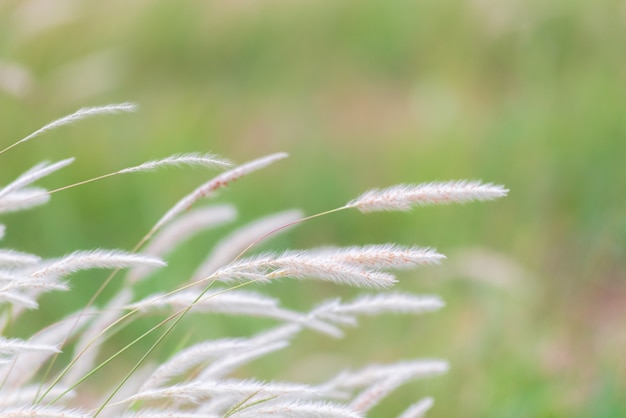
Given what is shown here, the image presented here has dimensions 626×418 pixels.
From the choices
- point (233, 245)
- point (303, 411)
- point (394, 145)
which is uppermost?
point (394, 145)

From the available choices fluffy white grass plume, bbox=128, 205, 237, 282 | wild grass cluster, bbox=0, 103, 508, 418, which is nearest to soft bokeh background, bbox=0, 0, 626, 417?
fluffy white grass plume, bbox=128, 205, 237, 282

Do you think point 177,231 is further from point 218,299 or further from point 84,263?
point 84,263

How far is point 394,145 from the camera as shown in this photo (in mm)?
4426

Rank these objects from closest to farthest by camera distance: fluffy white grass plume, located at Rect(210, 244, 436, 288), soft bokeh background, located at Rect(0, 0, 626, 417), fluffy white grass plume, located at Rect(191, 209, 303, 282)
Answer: fluffy white grass plume, located at Rect(210, 244, 436, 288)
fluffy white grass plume, located at Rect(191, 209, 303, 282)
soft bokeh background, located at Rect(0, 0, 626, 417)

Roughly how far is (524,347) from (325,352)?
81 centimetres

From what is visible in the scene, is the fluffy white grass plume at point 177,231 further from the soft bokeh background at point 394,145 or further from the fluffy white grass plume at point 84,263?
the soft bokeh background at point 394,145

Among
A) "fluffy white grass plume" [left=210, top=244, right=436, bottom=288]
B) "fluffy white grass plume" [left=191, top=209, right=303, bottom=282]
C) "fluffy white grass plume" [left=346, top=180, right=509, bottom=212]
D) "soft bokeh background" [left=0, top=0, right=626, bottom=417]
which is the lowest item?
"fluffy white grass plume" [left=210, top=244, right=436, bottom=288]

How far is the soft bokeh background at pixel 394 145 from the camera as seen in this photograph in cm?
272

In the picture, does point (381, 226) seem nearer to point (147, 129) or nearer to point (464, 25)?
point (147, 129)

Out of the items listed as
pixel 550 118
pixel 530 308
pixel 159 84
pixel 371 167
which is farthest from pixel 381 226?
pixel 159 84

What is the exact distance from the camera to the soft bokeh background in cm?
272

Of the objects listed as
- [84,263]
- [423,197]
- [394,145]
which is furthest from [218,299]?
[394,145]

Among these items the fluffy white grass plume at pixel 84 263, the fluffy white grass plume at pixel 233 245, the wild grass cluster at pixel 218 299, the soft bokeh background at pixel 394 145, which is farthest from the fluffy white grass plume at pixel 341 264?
the soft bokeh background at pixel 394 145

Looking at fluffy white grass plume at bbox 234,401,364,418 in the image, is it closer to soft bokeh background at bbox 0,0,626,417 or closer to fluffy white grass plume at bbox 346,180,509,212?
fluffy white grass plume at bbox 346,180,509,212
